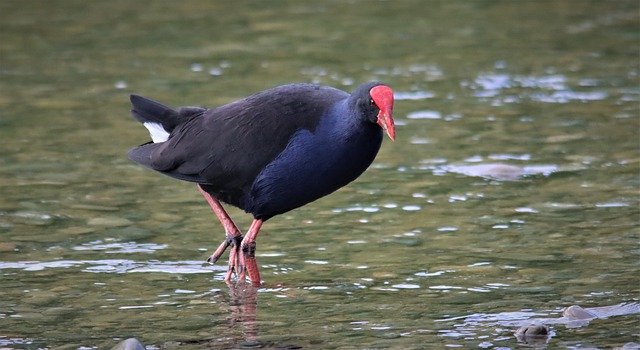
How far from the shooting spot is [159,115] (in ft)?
25.4

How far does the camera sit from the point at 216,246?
787 cm

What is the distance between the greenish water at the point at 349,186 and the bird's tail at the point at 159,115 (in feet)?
2.34

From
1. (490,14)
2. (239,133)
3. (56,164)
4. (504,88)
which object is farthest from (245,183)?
(490,14)

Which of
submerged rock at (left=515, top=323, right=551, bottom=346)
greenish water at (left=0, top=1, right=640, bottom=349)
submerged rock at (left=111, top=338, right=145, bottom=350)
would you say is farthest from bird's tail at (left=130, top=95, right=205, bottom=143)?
submerged rock at (left=515, top=323, right=551, bottom=346)

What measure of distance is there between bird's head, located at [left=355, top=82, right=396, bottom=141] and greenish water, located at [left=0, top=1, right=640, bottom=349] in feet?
3.21

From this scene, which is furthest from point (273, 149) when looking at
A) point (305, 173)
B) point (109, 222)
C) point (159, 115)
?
point (109, 222)

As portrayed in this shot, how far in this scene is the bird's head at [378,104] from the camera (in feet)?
21.5

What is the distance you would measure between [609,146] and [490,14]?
4961mm

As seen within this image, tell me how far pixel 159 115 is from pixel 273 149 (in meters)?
1.10

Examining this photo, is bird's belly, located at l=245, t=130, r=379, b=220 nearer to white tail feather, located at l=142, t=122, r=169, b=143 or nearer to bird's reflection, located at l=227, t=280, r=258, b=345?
bird's reflection, located at l=227, t=280, r=258, b=345

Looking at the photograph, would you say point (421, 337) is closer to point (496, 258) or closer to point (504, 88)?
point (496, 258)

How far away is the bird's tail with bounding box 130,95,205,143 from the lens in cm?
768

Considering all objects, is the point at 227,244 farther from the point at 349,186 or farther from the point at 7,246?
the point at 349,186

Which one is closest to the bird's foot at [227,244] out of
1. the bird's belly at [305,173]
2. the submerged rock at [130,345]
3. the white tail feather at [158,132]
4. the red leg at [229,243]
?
the red leg at [229,243]
